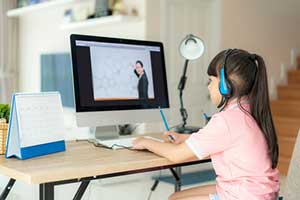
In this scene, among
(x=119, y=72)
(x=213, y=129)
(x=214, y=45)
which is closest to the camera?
(x=213, y=129)

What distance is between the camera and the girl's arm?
4.92 ft

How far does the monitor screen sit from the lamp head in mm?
352

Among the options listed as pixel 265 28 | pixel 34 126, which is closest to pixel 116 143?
pixel 34 126

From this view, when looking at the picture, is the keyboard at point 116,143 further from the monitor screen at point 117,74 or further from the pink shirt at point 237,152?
the pink shirt at point 237,152

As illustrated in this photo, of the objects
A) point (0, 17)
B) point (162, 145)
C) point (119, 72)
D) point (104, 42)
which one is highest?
point (0, 17)

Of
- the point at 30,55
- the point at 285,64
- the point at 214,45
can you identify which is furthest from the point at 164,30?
the point at 30,55

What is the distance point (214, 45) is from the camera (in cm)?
474

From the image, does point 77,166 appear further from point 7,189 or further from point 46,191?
point 7,189

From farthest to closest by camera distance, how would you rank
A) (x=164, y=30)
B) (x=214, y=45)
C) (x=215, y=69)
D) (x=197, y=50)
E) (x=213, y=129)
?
(x=214, y=45) → (x=164, y=30) → (x=197, y=50) → (x=215, y=69) → (x=213, y=129)

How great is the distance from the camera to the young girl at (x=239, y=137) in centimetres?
145

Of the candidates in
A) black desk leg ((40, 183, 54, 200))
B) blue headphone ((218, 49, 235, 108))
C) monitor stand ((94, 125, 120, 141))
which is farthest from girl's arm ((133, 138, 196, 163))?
black desk leg ((40, 183, 54, 200))

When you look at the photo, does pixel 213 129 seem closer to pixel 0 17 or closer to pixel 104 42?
pixel 104 42

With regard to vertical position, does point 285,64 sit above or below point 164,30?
below

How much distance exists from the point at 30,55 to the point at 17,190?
179 inches
